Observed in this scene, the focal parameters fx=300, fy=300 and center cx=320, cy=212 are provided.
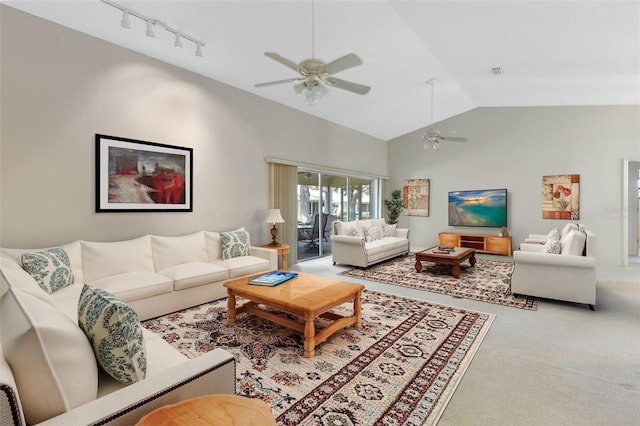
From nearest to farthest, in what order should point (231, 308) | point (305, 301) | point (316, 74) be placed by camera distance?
point (305, 301)
point (316, 74)
point (231, 308)

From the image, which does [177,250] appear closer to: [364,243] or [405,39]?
[364,243]

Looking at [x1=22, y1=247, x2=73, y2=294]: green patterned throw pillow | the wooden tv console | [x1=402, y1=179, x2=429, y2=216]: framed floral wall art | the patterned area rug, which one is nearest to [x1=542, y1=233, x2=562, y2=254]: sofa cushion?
the patterned area rug

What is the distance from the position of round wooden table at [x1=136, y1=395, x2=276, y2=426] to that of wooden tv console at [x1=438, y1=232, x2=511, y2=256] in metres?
7.37

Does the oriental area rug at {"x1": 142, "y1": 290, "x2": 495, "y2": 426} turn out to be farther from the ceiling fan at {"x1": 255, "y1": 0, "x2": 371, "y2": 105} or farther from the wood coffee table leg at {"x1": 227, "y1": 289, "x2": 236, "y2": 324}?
the ceiling fan at {"x1": 255, "y1": 0, "x2": 371, "y2": 105}

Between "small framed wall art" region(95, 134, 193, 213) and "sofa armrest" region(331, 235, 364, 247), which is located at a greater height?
"small framed wall art" region(95, 134, 193, 213)

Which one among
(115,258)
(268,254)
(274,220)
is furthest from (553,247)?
(115,258)

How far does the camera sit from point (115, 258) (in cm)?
335

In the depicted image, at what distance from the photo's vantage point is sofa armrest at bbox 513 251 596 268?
3480 millimetres

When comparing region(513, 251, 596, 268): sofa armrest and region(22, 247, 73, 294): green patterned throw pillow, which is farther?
region(513, 251, 596, 268): sofa armrest

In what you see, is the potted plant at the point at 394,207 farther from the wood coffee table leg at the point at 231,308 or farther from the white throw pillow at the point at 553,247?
the wood coffee table leg at the point at 231,308

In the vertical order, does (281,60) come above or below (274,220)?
above

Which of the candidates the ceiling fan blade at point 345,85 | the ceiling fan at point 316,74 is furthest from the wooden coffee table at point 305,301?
the ceiling fan blade at point 345,85

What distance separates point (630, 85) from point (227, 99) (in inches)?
258

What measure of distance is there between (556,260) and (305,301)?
10.4 ft
